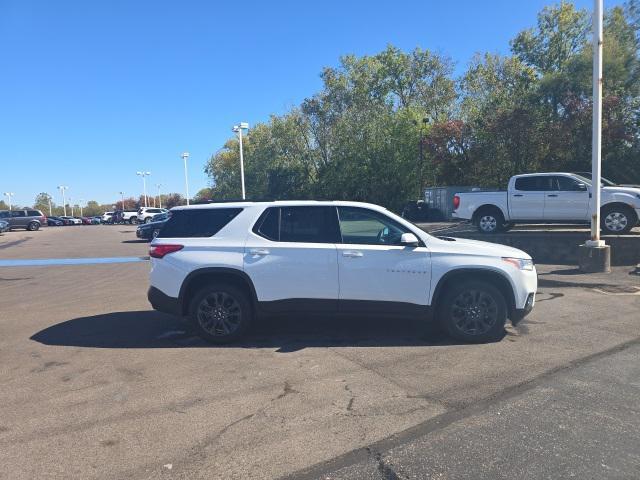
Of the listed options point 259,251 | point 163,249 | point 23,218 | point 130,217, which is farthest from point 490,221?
point 130,217

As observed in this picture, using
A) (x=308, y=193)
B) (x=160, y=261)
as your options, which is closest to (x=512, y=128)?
(x=308, y=193)

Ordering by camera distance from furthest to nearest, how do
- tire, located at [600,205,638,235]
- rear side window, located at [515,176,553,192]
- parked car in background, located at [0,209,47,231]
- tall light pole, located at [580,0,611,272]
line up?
parked car in background, located at [0,209,47,231] → rear side window, located at [515,176,553,192] → tire, located at [600,205,638,235] → tall light pole, located at [580,0,611,272]

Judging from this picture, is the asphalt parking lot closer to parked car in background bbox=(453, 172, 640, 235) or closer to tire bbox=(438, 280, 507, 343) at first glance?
tire bbox=(438, 280, 507, 343)

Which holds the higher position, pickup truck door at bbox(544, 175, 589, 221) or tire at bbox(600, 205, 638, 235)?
pickup truck door at bbox(544, 175, 589, 221)

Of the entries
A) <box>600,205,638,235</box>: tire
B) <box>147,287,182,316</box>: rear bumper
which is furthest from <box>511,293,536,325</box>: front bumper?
<box>600,205,638,235</box>: tire

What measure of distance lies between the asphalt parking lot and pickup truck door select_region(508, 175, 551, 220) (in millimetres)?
6964

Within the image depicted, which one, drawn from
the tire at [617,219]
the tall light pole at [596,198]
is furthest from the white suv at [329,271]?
the tire at [617,219]

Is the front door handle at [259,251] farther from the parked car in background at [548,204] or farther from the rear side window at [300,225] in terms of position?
the parked car in background at [548,204]

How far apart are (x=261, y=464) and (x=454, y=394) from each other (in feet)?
6.48

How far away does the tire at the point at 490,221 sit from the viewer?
1477 centimetres

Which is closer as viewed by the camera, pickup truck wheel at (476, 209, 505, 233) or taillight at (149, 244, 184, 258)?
taillight at (149, 244, 184, 258)

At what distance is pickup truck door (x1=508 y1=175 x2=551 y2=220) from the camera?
1407 cm

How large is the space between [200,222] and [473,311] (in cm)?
361

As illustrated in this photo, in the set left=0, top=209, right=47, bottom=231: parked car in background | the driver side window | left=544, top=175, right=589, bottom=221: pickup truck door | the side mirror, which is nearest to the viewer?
the side mirror
